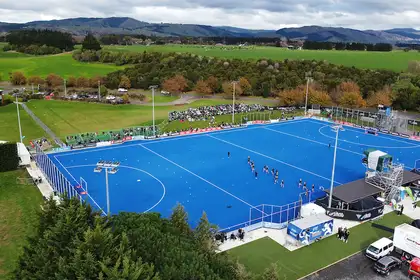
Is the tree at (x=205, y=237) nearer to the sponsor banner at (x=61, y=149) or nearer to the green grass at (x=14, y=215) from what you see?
the green grass at (x=14, y=215)

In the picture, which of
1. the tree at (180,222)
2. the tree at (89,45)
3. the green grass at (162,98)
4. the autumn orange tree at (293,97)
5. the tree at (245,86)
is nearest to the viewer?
the tree at (180,222)

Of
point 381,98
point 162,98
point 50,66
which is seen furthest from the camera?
point 50,66

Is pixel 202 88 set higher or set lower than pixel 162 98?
higher

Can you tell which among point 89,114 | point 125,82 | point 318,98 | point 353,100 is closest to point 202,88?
point 125,82

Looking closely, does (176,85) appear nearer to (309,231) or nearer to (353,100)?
(353,100)

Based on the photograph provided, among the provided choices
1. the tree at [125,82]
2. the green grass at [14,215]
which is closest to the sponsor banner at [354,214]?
the green grass at [14,215]

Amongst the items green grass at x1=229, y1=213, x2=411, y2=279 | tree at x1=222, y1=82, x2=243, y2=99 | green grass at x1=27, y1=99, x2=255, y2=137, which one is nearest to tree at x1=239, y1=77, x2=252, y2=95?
tree at x1=222, y1=82, x2=243, y2=99

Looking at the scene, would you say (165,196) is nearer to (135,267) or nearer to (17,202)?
(17,202)
